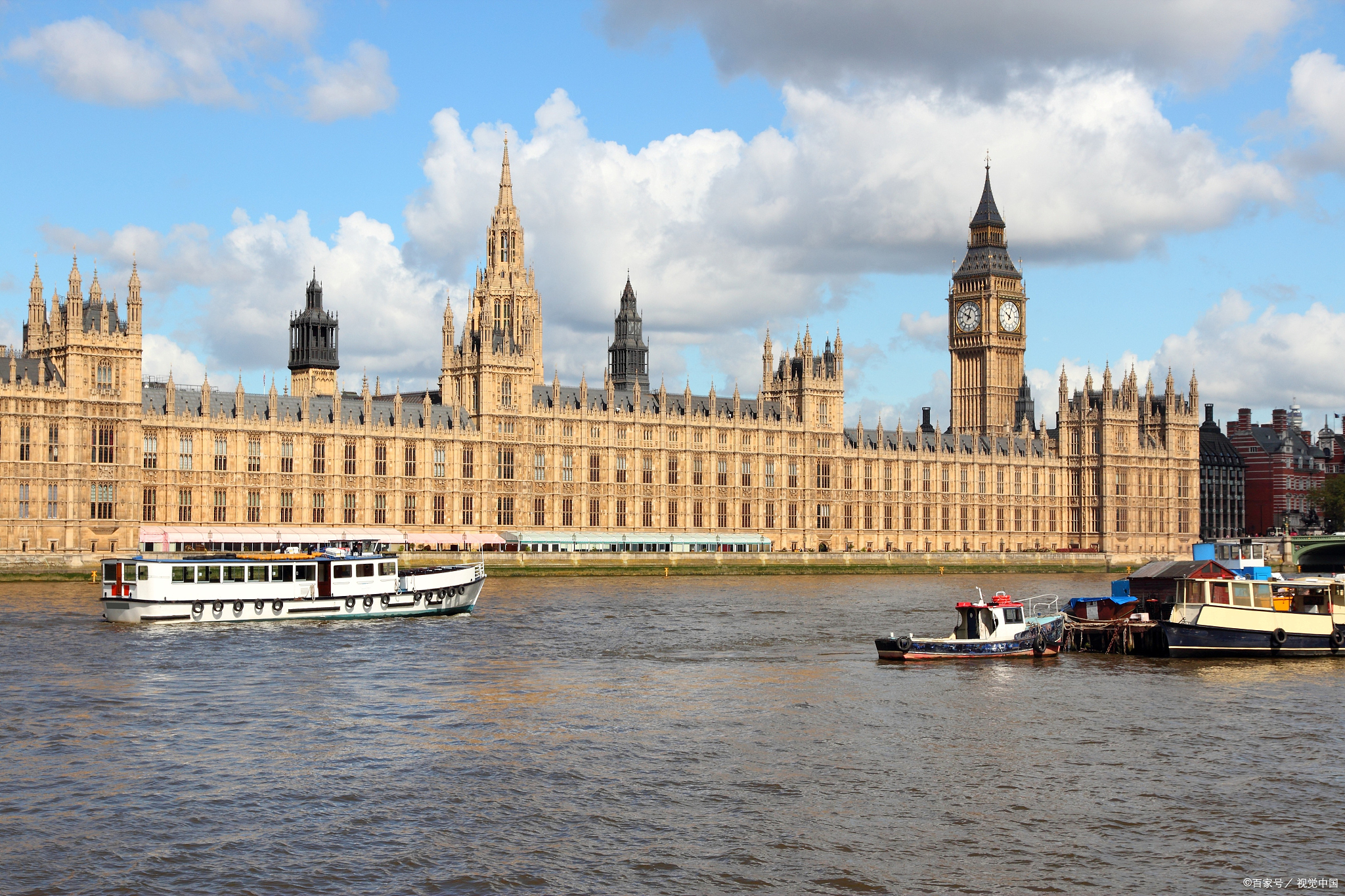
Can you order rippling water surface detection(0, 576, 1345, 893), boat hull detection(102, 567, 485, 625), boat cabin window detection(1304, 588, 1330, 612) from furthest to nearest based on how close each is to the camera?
boat hull detection(102, 567, 485, 625) → boat cabin window detection(1304, 588, 1330, 612) → rippling water surface detection(0, 576, 1345, 893)

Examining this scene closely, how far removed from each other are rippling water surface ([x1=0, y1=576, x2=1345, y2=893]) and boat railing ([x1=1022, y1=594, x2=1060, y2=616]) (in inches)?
330

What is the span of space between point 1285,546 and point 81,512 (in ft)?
373

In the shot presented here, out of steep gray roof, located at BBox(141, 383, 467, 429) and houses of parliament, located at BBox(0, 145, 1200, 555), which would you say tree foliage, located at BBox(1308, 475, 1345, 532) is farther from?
steep gray roof, located at BBox(141, 383, 467, 429)

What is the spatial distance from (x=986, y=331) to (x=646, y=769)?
156615 mm

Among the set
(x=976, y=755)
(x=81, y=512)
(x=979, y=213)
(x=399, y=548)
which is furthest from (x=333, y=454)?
(x=979, y=213)

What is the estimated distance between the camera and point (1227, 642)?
6016 centimetres

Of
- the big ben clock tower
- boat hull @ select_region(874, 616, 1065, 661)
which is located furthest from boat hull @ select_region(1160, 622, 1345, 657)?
the big ben clock tower

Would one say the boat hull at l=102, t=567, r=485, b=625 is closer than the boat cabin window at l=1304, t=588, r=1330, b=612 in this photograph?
No

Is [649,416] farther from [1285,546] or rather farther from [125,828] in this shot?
[125,828]

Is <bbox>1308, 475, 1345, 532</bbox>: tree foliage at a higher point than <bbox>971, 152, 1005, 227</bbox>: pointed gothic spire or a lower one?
lower

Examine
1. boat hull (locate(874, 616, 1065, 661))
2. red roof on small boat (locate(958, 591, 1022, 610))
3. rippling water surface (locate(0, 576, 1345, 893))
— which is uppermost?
red roof on small boat (locate(958, 591, 1022, 610))

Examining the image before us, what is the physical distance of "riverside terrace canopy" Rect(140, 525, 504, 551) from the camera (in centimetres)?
10912

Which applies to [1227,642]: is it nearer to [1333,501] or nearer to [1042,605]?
[1042,605]

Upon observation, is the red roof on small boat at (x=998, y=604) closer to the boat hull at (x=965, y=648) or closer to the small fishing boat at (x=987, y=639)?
the small fishing boat at (x=987, y=639)
